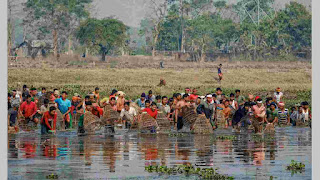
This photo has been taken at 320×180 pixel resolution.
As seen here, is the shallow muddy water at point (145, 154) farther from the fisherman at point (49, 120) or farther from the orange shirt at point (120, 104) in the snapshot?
the orange shirt at point (120, 104)

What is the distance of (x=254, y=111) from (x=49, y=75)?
99.6 feet

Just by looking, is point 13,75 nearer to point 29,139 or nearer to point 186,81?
point 186,81

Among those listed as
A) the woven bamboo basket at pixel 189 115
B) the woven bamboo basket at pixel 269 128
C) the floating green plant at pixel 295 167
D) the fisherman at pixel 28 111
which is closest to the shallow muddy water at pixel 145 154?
the floating green plant at pixel 295 167

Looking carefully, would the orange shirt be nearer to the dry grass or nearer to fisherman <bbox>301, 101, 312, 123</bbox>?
fisherman <bbox>301, 101, 312, 123</bbox>

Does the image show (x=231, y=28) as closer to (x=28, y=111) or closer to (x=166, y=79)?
(x=166, y=79)

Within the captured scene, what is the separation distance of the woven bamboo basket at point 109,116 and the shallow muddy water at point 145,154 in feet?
1.82

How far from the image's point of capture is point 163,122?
81.6 feet

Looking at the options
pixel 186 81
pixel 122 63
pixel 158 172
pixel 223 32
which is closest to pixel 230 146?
pixel 158 172

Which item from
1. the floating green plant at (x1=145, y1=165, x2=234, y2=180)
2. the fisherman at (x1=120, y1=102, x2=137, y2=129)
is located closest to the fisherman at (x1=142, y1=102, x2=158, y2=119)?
the fisherman at (x1=120, y1=102, x2=137, y2=129)

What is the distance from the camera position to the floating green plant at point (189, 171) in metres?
15.6

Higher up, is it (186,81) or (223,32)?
(223,32)

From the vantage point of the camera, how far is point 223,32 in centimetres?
7788

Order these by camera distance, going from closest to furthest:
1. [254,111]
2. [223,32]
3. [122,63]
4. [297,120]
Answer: [254,111] → [297,120] → [122,63] → [223,32]

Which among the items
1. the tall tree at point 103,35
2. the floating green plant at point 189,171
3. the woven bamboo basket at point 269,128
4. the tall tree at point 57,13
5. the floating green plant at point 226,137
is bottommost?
the floating green plant at point 189,171
